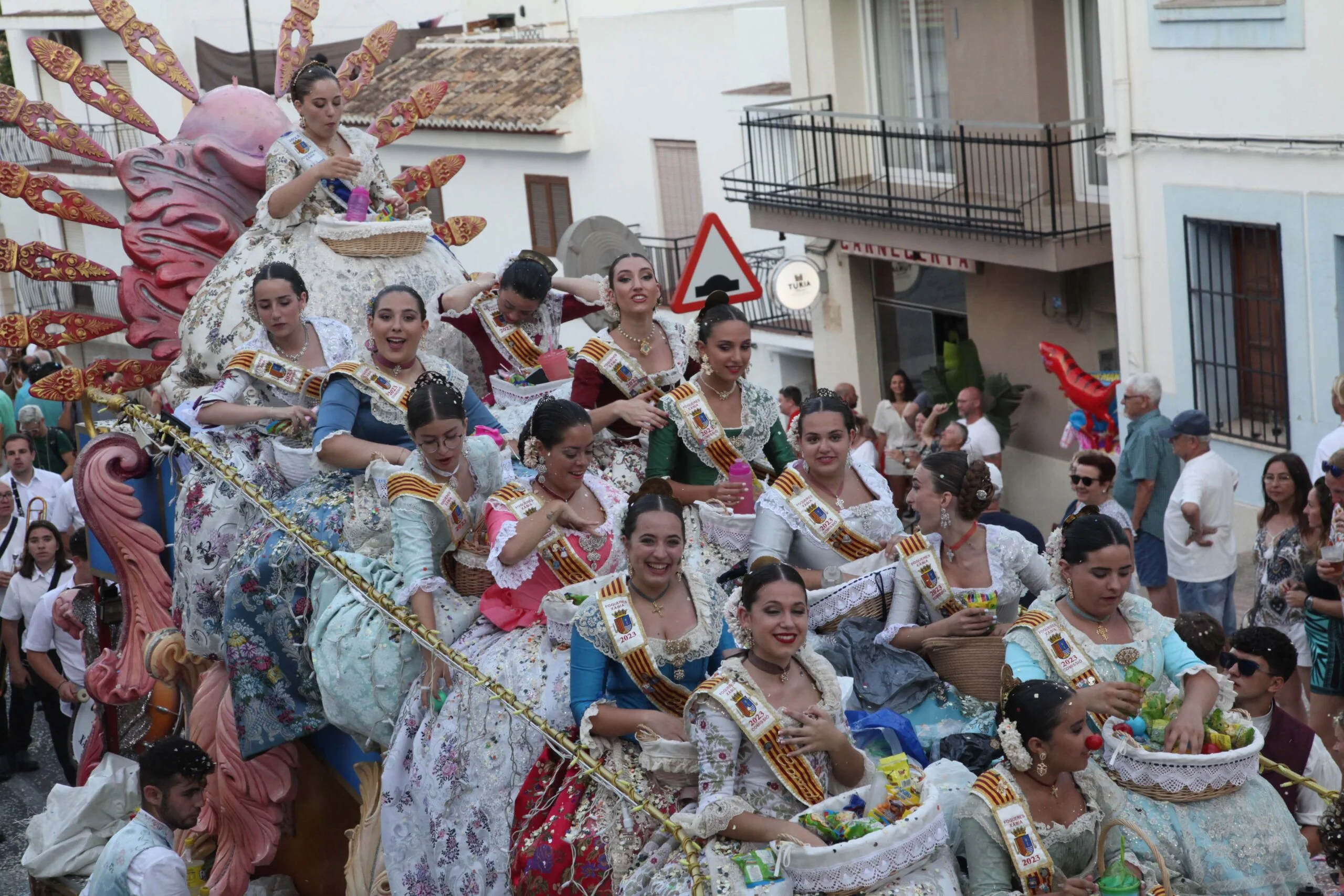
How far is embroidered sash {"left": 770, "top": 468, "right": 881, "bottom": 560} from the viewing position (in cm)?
589

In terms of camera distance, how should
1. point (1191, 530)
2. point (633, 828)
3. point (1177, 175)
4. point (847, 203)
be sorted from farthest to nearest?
point (847, 203) < point (1177, 175) < point (1191, 530) < point (633, 828)

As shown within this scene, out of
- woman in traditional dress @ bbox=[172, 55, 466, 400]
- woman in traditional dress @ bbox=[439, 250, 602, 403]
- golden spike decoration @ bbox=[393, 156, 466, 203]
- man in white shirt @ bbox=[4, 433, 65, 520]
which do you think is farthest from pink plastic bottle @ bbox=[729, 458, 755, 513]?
man in white shirt @ bbox=[4, 433, 65, 520]

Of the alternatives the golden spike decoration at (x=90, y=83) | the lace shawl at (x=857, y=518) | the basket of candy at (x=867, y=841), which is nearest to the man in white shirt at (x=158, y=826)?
the lace shawl at (x=857, y=518)

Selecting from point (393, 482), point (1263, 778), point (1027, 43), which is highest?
point (1027, 43)

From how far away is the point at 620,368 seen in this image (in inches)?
262

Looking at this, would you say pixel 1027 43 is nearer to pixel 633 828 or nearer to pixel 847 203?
pixel 847 203

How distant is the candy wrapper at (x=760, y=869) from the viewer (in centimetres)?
453

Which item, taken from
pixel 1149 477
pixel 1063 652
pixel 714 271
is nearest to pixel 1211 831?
pixel 1063 652

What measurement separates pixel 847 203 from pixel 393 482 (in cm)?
1066

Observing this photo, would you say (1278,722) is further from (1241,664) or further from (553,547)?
(553,547)

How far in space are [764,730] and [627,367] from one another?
2277 mm

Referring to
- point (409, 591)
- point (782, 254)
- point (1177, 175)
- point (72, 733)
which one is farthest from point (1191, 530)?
point (782, 254)

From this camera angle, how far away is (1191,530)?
918 centimetres

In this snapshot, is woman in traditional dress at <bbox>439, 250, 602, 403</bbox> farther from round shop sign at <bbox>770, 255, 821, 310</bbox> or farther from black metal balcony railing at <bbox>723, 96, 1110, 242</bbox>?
round shop sign at <bbox>770, 255, 821, 310</bbox>
